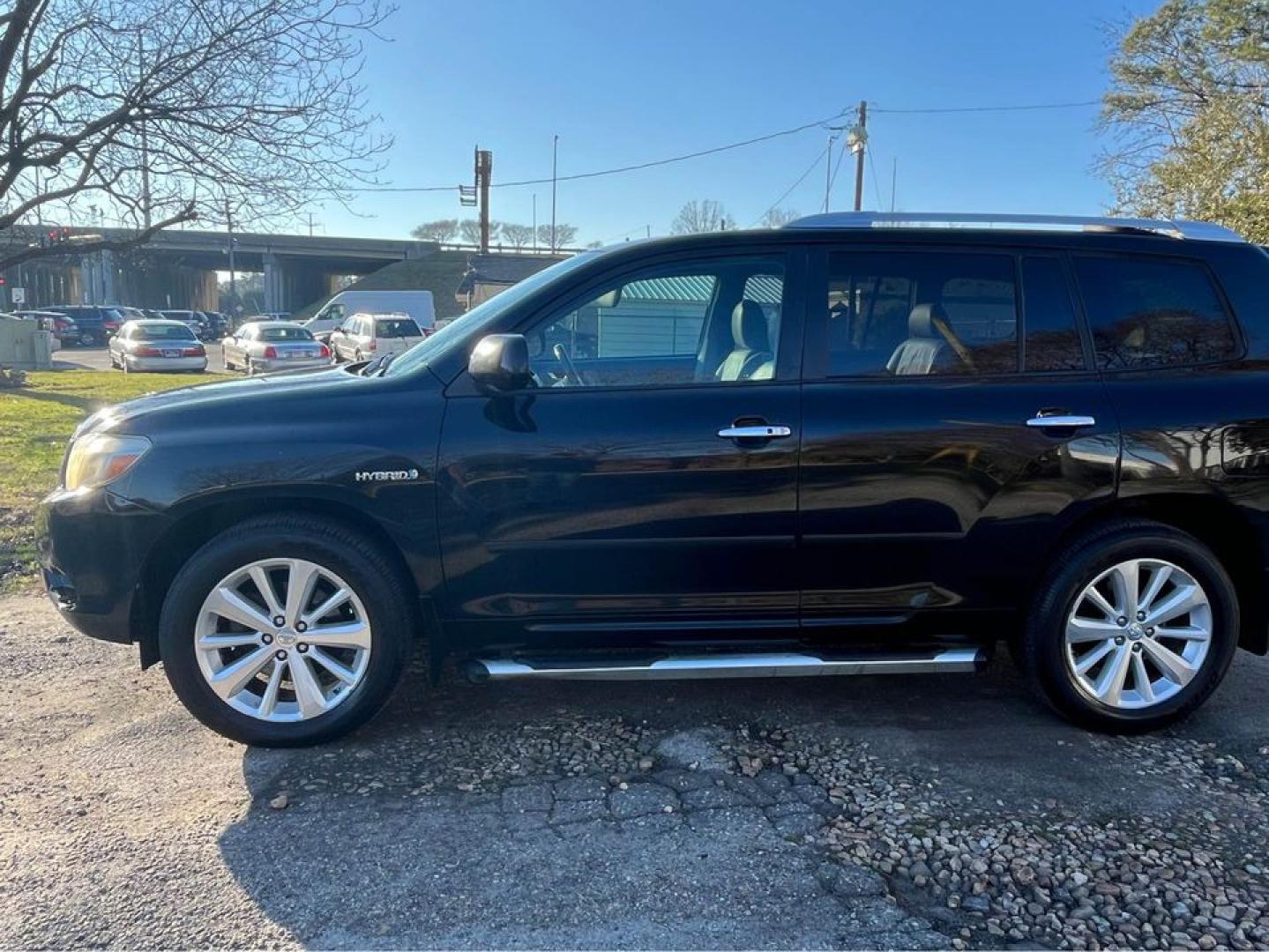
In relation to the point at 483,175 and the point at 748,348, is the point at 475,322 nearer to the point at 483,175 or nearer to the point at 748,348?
the point at 748,348

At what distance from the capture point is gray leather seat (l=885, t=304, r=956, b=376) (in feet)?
11.2

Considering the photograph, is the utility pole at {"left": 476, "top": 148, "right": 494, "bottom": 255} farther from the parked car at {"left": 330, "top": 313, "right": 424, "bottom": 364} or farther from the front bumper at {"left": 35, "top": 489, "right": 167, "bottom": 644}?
the front bumper at {"left": 35, "top": 489, "right": 167, "bottom": 644}

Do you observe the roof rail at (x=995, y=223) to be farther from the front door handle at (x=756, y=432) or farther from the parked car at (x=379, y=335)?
the parked car at (x=379, y=335)

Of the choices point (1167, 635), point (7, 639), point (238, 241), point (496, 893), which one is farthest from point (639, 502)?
point (238, 241)

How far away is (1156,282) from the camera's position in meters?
3.57

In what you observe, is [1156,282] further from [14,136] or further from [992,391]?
[14,136]

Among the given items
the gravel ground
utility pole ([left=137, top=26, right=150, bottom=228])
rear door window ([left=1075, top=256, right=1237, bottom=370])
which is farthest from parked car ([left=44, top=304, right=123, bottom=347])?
rear door window ([left=1075, top=256, right=1237, bottom=370])

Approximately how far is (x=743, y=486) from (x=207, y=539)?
77.9 inches

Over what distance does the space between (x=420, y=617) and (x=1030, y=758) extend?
2.31 metres

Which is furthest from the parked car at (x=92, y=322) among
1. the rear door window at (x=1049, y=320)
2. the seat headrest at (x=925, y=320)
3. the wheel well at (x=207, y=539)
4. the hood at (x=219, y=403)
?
the rear door window at (x=1049, y=320)

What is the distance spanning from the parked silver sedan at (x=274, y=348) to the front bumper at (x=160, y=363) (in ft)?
4.34

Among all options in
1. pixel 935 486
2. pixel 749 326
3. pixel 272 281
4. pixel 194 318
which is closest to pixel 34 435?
pixel 749 326

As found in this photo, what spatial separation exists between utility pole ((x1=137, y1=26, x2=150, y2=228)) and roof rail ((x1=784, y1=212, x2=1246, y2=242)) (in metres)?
6.36

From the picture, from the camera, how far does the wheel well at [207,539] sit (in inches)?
128
